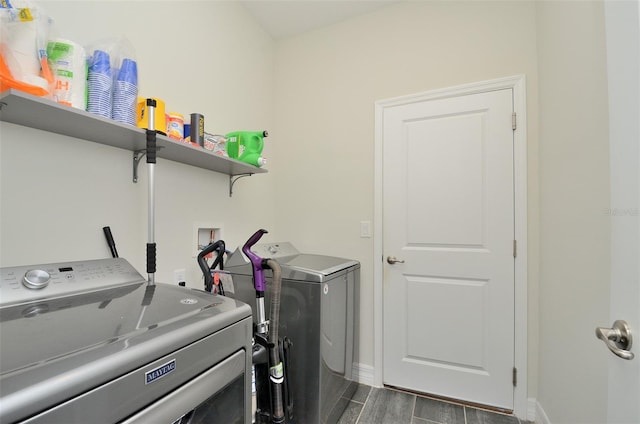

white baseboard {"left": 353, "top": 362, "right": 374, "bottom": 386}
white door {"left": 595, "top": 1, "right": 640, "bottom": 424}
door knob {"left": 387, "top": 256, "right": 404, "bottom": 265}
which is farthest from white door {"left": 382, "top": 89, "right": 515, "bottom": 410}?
white door {"left": 595, "top": 1, "right": 640, "bottom": 424}

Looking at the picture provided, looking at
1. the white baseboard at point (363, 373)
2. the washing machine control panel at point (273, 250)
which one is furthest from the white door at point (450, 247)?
the washing machine control panel at point (273, 250)

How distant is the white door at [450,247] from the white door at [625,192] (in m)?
1.28

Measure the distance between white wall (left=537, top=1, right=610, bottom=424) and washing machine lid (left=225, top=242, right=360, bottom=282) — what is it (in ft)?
3.68

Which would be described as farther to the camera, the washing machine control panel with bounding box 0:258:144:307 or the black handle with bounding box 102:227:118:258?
the black handle with bounding box 102:227:118:258

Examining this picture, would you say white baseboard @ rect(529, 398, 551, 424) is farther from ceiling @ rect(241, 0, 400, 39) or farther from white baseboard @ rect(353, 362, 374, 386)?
ceiling @ rect(241, 0, 400, 39)

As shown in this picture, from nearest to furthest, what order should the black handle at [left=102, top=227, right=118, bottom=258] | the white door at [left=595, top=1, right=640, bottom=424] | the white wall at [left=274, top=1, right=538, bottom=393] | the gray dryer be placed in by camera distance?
1. the white door at [left=595, top=1, right=640, bottom=424]
2. the black handle at [left=102, top=227, right=118, bottom=258]
3. the gray dryer
4. the white wall at [left=274, top=1, right=538, bottom=393]

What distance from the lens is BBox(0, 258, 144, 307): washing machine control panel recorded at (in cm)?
81

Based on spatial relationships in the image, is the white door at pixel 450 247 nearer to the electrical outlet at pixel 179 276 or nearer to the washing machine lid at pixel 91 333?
the electrical outlet at pixel 179 276

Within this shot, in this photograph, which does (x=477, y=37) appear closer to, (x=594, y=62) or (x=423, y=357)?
(x=594, y=62)

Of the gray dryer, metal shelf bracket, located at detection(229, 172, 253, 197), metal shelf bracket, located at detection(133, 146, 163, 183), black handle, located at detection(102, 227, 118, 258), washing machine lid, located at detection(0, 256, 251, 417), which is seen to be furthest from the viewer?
metal shelf bracket, located at detection(229, 172, 253, 197)

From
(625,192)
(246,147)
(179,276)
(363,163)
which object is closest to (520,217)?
(363,163)

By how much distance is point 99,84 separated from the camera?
3.37 feet

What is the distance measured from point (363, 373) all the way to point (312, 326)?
91cm

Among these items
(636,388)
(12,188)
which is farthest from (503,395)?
(12,188)
